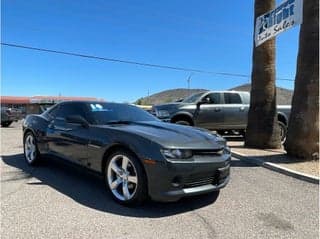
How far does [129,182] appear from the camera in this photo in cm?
496

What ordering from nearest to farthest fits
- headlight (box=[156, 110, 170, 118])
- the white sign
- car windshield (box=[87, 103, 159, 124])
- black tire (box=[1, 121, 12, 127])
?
car windshield (box=[87, 103, 159, 124]), the white sign, headlight (box=[156, 110, 170, 118]), black tire (box=[1, 121, 12, 127])

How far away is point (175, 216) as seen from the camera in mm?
4574

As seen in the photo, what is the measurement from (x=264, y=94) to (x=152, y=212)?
694 cm

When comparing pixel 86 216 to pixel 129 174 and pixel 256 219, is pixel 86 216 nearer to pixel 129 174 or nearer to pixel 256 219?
pixel 129 174

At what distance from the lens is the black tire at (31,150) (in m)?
7.38

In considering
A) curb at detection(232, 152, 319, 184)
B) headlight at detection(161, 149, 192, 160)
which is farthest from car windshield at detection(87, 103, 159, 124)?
curb at detection(232, 152, 319, 184)

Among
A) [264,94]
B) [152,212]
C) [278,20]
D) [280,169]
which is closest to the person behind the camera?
[152,212]

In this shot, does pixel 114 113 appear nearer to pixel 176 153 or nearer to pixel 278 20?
pixel 176 153

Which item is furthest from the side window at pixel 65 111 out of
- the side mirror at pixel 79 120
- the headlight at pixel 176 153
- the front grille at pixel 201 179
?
the front grille at pixel 201 179

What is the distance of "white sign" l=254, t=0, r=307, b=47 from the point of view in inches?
317

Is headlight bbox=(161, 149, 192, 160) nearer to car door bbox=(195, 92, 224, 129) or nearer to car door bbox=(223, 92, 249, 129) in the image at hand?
car door bbox=(195, 92, 224, 129)

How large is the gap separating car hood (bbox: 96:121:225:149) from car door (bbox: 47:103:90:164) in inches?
24.8

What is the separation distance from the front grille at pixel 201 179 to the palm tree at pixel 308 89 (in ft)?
13.6

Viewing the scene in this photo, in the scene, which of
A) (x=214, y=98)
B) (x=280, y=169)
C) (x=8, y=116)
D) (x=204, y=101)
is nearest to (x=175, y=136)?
(x=280, y=169)
